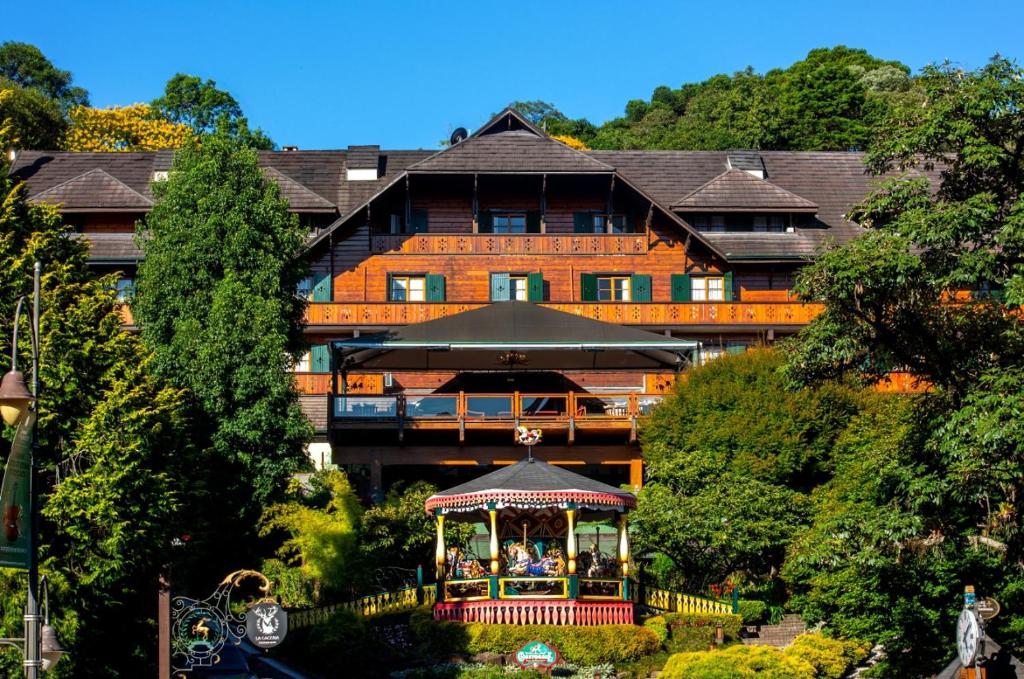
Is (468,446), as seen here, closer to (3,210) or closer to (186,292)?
(186,292)

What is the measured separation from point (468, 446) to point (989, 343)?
2085 centimetres

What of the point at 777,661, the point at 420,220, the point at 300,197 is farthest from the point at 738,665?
the point at 300,197

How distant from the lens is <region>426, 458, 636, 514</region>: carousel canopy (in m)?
33.6

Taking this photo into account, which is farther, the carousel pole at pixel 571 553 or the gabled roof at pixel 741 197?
the gabled roof at pixel 741 197

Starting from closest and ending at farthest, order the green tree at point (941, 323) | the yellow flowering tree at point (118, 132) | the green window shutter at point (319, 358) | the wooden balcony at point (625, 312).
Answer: the green tree at point (941, 323)
the wooden balcony at point (625, 312)
the green window shutter at point (319, 358)
the yellow flowering tree at point (118, 132)

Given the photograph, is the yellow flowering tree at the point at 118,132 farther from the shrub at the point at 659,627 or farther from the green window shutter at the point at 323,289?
the shrub at the point at 659,627

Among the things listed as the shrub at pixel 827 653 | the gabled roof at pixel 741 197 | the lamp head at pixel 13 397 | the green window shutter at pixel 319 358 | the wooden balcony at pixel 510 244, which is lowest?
the shrub at pixel 827 653

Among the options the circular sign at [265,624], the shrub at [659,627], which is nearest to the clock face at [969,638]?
the circular sign at [265,624]

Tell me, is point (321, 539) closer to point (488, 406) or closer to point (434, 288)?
point (488, 406)

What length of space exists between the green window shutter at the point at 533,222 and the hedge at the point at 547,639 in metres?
24.8

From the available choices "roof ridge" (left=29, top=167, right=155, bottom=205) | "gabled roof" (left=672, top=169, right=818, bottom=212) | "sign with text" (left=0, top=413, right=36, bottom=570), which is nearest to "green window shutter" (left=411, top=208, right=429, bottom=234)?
"gabled roof" (left=672, top=169, right=818, bottom=212)

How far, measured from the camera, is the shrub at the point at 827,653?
3153 centimetres

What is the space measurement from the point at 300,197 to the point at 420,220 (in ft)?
12.9

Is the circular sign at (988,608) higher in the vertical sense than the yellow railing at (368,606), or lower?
higher
